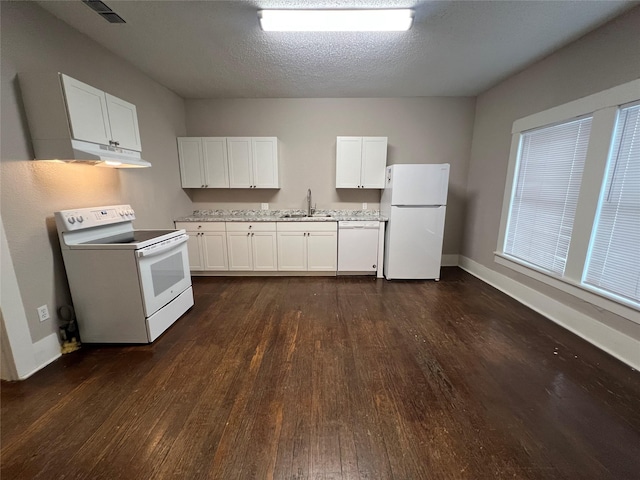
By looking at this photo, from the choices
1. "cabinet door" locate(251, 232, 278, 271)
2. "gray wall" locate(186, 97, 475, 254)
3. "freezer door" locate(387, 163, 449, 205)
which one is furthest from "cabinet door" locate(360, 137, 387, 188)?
"cabinet door" locate(251, 232, 278, 271)

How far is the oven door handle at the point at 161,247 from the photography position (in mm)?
2074

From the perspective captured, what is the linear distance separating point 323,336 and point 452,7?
2882 millimetres

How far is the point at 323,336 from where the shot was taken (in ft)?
7.66

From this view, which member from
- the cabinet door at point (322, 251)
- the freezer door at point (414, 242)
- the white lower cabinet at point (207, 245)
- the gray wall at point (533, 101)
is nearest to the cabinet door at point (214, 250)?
the white lower cabinet at point (207, 245)

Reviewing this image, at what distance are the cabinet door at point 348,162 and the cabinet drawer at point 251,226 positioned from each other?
4.02 ft

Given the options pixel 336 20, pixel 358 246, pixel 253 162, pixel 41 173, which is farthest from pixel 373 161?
pixel 41 173

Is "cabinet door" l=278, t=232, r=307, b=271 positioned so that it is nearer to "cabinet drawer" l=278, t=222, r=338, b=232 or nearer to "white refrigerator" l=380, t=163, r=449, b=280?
"cabinet drawer" l=278, t=222, r=338, b=232

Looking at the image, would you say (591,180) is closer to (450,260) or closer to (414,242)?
(414,242)

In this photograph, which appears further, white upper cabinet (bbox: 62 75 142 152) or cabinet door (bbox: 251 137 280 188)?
cabinet door (bbox: 251 137 280 188)

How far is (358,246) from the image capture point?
381 centimetres

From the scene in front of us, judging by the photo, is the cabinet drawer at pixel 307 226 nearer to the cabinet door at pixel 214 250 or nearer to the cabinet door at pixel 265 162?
the cabinet door at pixel 265 162

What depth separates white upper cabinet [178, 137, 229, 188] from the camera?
3.81m

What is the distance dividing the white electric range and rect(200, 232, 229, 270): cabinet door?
53.0 inches

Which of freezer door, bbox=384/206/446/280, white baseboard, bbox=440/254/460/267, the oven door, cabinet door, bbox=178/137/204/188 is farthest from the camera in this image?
white baseboard, bbox=440/254/460/267
